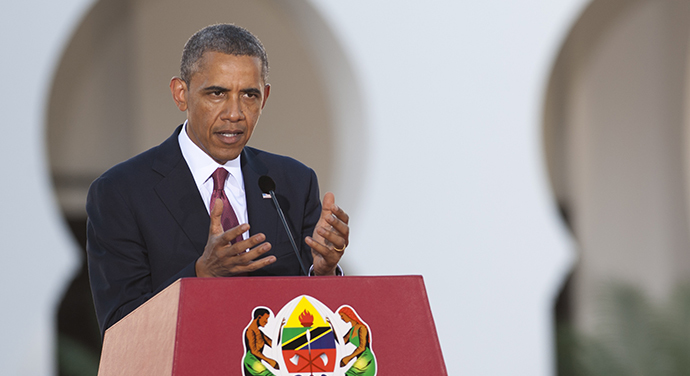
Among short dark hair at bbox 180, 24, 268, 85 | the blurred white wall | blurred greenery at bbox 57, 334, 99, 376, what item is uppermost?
short dark hair at bbox 180, 24, 268, 85

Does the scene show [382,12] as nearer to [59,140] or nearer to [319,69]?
[319,69]

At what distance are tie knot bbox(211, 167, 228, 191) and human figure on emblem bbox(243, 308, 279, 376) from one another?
2.90 feet

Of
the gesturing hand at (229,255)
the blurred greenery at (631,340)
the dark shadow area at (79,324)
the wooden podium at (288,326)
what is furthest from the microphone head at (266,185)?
the blurred greenery at (631,340)

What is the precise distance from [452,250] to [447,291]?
0.28m

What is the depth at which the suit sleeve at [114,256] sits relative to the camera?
2.01 metres

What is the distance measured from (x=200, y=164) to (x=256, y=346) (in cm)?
97

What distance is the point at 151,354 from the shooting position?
1452mm

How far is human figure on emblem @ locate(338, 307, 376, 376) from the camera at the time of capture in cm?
146

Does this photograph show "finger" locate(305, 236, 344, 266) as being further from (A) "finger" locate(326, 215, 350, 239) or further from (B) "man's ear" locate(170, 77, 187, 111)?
(B) "man's ear" locate(170, 77, 187, 111)

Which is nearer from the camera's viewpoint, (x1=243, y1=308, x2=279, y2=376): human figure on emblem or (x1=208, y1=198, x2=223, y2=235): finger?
(x1=243, y1=308, x2=279, y2=376): human figure on emblem

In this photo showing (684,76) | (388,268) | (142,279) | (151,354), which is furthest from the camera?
(684,76)

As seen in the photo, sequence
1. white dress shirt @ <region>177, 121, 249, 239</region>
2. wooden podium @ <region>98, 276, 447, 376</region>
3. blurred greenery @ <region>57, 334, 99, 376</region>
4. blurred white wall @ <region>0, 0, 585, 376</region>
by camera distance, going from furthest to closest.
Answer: blurred white wall @ <region>0, 0, 585, 376</region> < blurred greenery @ <region>57, 334, 99, 376</region> < white dress shirt @ <region>177, 121, 249, 239</region> < wooden podium @ <region>98, 276, 447, 376</region>

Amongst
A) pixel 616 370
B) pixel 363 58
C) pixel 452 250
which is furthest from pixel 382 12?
pixel 616 370

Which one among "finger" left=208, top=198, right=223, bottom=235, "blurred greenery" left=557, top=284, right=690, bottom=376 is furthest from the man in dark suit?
"blurred greenery" left=557, top=284, right=690, bottom=376
